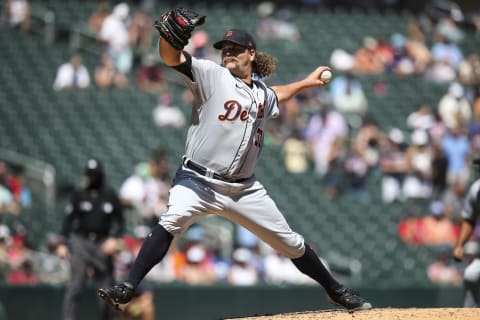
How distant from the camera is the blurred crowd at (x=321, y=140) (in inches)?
431

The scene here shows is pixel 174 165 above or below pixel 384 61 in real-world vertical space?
below

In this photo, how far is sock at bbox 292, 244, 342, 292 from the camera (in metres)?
5.91

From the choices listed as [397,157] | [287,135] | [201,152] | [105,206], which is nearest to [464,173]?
[397,157]

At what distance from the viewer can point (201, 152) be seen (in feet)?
18.0

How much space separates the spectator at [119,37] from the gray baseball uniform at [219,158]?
31.7 feet

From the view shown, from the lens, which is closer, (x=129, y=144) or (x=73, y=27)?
(x=129, y=144)

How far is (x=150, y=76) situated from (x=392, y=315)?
9.74 meters

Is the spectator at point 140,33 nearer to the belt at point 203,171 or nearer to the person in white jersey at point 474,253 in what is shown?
the person in white jersey at point 474,253

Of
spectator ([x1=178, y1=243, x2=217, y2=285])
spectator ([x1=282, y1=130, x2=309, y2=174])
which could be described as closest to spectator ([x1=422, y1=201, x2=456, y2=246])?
spectator ([x1=282, y1=130, x2=309, y2=174])

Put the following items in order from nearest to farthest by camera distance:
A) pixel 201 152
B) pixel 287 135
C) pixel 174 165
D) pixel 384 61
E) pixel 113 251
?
pixel 201 152 → pixel 113 251 → pixel 174 165 → pixel 287 135 → pixel 384 61

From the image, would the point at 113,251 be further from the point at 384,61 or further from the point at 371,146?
the point at 384,61

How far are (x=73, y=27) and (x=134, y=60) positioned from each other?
1331 millimetres

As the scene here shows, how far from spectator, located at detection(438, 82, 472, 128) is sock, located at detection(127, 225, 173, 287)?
9.60m

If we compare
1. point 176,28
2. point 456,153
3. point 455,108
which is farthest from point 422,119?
point 176,28
